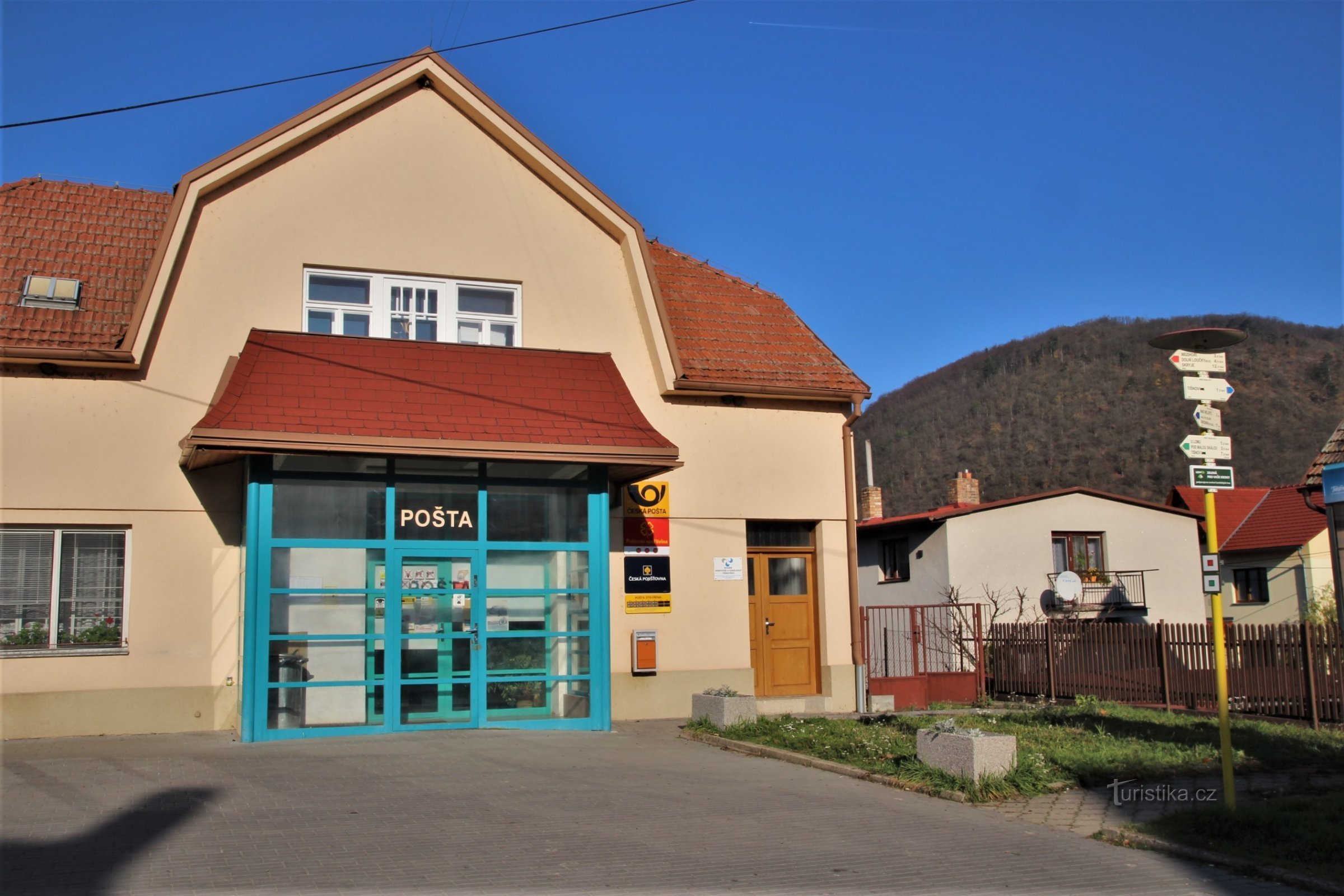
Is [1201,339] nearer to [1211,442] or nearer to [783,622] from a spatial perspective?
[1211,442]

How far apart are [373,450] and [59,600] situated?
416cm

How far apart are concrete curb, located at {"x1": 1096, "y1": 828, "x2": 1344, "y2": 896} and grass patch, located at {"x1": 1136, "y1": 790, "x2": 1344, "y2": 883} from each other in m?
0.09

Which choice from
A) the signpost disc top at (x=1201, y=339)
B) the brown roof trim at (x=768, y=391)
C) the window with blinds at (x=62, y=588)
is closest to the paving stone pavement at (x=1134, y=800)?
the signpost disc top at (x=1201, y=339)

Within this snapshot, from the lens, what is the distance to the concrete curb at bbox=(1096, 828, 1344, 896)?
6863 mm

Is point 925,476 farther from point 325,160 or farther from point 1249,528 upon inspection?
point 325,160

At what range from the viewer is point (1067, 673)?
64.9 ft

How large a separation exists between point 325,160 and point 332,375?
3.20 m

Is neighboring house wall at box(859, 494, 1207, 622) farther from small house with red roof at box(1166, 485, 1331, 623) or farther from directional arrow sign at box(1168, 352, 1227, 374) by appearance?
directional arrow sign at box(1168, 352, 1227, 374)

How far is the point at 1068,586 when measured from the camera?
2838cm

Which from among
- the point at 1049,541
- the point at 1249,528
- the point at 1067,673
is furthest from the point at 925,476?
the point at 1067,673

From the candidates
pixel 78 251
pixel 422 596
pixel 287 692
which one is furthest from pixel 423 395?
pixel 78 251

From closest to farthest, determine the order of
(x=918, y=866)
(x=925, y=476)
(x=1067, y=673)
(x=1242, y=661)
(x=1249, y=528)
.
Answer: (x=918, y=866)
(x=1242, y=661)
(x=1067, y=673)
(x=1249, y=528)
(x=925, y=476)

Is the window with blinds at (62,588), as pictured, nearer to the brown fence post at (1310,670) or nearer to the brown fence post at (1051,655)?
the brown fence post at (1051,655)

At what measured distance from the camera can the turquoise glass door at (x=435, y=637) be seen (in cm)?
1280
